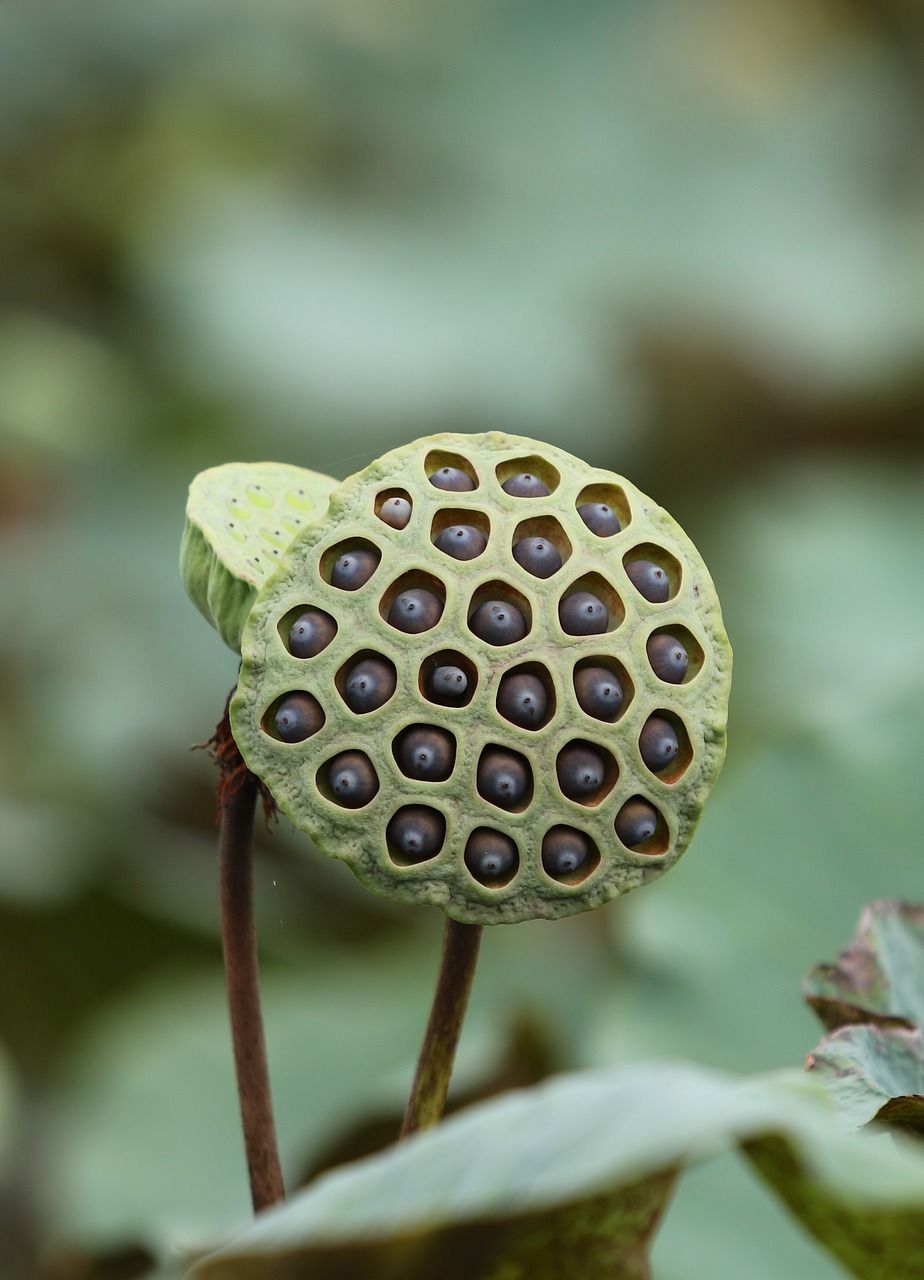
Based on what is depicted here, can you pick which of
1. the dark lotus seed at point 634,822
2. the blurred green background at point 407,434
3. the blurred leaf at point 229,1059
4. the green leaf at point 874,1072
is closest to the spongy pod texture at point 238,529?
the dark lotus seed at point 634,822

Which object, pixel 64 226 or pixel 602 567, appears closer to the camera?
pixel 602 567

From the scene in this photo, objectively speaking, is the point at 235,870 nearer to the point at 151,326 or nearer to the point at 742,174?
the point at 151,326

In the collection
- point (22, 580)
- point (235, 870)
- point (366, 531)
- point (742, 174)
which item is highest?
point (742, 174)

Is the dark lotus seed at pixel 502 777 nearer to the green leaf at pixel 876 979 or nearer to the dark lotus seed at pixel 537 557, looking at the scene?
the dark lotus seed at pixel 537 557

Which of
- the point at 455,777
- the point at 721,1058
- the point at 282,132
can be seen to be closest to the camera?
the point at 455,777

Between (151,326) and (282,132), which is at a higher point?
(282,132)

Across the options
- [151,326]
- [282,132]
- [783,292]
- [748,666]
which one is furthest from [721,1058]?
[282,132]

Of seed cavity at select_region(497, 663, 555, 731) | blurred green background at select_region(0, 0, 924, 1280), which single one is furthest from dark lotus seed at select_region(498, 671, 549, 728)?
blurred green background at select_region(0, 0, 924, 1280)

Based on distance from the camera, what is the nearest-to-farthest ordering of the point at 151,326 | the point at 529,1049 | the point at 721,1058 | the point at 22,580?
the point at 721,1058 < the point at 529,1049 < the point at 22,580 < the point at 151,326

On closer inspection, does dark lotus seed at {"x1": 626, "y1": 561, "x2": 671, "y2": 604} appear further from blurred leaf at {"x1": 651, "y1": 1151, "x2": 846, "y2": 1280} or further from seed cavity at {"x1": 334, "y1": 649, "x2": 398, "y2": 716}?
blurred leaf at {"x1": 651, "y1": 1151, "x2": 846, "y2": 1280}
